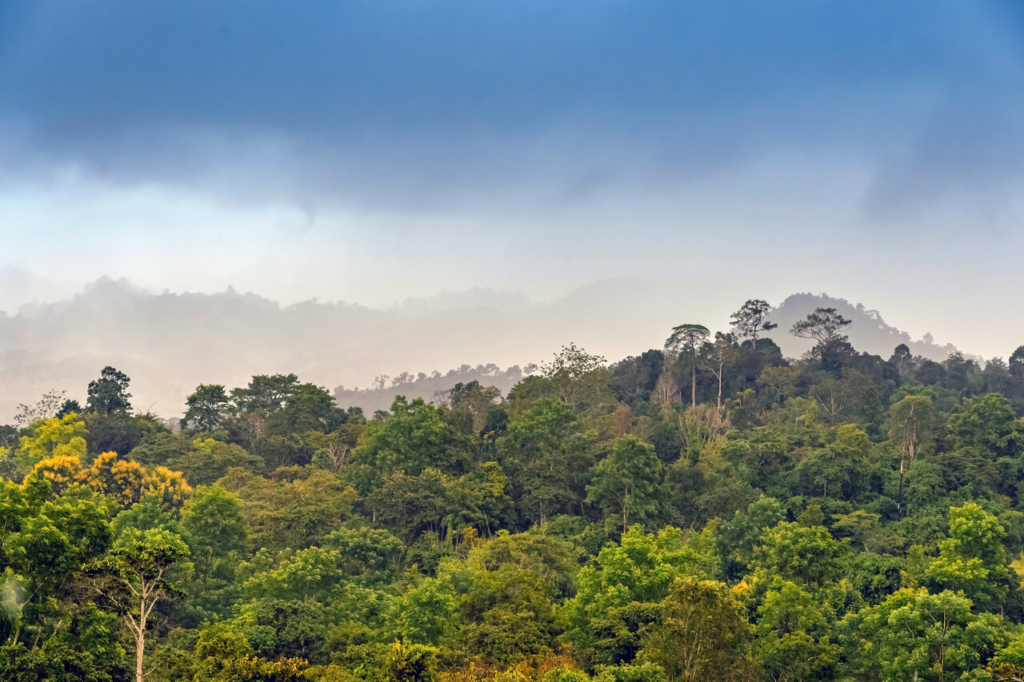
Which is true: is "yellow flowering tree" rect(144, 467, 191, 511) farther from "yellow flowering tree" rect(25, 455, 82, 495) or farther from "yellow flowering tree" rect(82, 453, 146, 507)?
"yellow flowering tree" rect(25, 455, 82, 495)

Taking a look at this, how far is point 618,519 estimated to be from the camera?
3931 cm

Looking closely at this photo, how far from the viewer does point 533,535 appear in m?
34.5

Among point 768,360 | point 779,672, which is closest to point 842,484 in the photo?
point 779,672

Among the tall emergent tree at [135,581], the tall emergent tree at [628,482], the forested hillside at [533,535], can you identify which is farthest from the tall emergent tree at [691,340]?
the tall emergent tree at [135,581]

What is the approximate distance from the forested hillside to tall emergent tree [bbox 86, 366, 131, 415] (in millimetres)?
172

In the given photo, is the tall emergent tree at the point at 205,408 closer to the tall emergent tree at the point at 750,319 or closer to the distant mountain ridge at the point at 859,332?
→ the tall emergent tree at the point at 750,319

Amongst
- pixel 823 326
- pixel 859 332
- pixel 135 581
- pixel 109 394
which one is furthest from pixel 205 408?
pixel 859 332

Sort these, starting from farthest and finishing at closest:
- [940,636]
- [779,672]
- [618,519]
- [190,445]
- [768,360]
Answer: [768,360], [190,445], [618,519], [779,672], [940,636]

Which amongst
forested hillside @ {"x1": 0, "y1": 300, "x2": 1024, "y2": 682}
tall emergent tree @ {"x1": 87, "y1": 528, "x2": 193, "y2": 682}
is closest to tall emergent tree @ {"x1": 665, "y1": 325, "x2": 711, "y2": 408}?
forested hillside @ {"x1": 0, "y1": 300, "x2": 1024, "y2": 682}

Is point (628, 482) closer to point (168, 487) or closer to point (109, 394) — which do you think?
point (168, 487)

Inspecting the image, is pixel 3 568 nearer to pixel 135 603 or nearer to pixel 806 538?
pixel 135 603

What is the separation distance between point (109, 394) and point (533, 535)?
115ft

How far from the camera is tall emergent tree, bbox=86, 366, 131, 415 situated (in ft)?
187

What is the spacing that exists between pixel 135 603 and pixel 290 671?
400 centimetres
